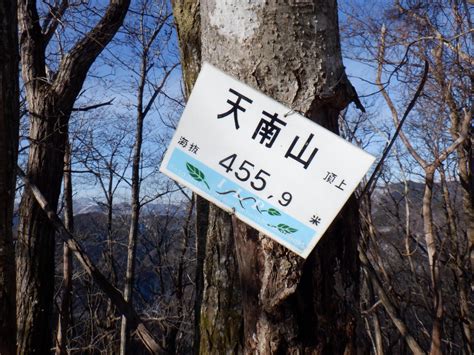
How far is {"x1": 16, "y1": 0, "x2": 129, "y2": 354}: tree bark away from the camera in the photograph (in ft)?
15.9

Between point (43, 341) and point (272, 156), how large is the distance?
4.84 metres

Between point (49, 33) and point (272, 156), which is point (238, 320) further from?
point (49, 33)

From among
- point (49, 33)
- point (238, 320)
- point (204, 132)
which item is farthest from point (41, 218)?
point (204, 132)

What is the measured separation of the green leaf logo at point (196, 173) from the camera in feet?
3.39

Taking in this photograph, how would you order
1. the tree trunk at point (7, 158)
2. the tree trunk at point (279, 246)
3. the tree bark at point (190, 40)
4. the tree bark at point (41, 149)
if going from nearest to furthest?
the tree trunk at point (279, 246)
the tree bark at point (190, 40)
the tree trunk at point (7, 158)
the tree bark at point (41, 149)

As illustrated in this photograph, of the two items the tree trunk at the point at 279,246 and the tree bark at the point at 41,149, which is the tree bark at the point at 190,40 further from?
the tree bark at the point at 41,149

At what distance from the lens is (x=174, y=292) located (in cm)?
1342

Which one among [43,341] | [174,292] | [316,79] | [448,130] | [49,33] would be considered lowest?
[43,341]

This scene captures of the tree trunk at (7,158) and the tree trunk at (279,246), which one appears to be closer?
the tree trunk at (279,246)

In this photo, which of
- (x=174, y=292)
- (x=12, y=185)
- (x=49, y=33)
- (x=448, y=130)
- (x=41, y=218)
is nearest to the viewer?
(x=12, y=185)

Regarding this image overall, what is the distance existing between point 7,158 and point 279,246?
2.04 metres

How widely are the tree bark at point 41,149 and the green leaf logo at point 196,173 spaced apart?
Answer: 413cm

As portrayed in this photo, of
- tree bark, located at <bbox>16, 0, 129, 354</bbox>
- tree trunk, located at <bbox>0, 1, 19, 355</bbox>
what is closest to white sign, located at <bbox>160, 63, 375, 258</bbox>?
tree trunk, located at <bbox>0, 1, 19, 355</bbox>

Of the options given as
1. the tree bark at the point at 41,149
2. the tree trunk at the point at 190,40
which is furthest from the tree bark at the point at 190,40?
the tree bark at the point at 41,149
